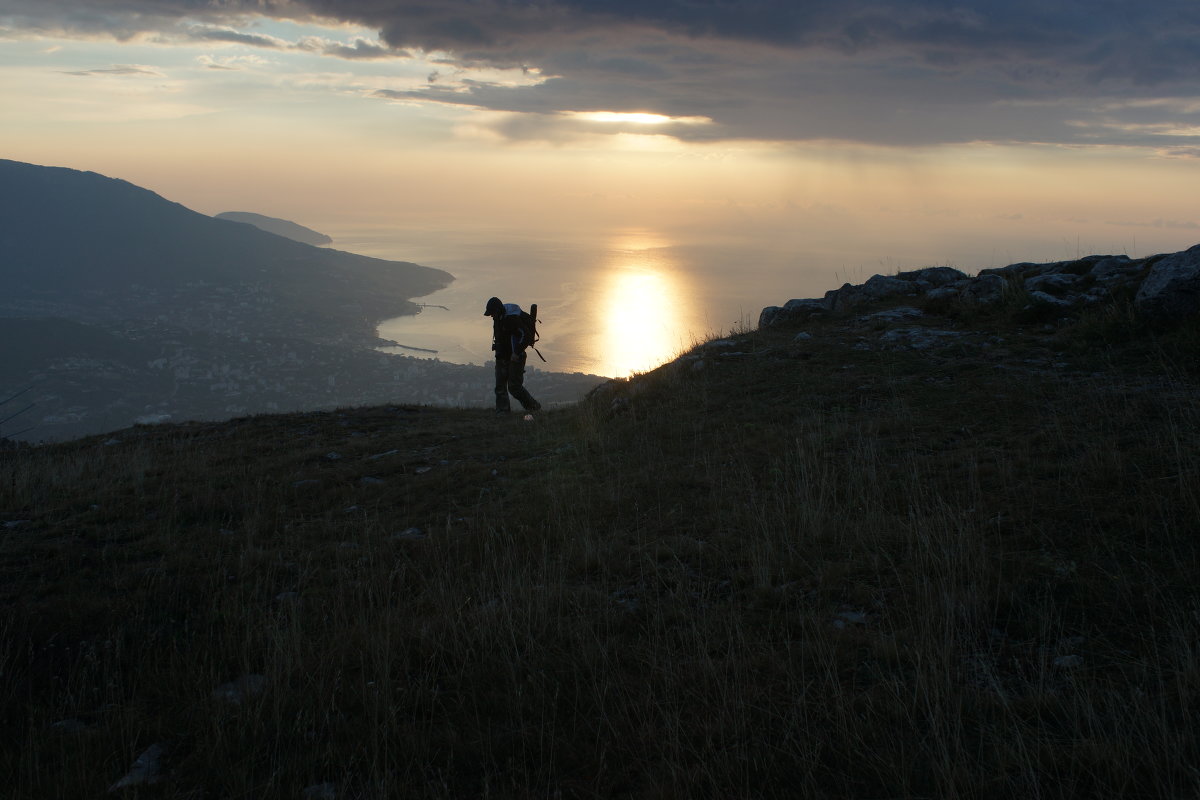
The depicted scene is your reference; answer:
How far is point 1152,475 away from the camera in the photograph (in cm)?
473

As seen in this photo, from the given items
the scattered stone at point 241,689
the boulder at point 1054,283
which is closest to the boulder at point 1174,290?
the boulder at point 1054,283

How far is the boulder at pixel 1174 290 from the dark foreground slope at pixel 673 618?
103cm

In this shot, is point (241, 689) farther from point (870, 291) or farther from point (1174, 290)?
point (870, 291)

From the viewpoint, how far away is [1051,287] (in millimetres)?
11352

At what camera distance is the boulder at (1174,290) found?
336 inches

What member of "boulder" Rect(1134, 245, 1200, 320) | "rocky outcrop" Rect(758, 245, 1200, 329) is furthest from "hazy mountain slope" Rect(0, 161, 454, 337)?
"boulder" Rect(1134, 245, 1200, 320)

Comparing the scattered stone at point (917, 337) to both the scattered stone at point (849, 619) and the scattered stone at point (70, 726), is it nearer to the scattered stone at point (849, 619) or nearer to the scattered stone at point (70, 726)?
the scattered stone at point (849, 619)

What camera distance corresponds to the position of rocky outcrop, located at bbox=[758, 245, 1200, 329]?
868cm

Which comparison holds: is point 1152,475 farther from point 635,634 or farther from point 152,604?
point 152,604

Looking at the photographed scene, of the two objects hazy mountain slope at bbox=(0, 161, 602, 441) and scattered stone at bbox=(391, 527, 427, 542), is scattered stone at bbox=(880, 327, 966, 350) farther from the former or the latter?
hazy mountain slope at bbox=(0, 161, 602, 441)

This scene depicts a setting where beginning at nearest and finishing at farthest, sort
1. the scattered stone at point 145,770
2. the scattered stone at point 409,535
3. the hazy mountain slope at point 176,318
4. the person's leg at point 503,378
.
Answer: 1. the scattered stone at point 145,770
2. the scattered stone at point 409,535
3. the person's leg at point 503,378
4. the hazy mountain slope at point 176,318

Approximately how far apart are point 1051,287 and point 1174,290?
110 inches

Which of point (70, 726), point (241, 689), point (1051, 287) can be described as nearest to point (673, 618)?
point (241, 689)

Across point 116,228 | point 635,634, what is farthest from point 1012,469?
point 116,228
